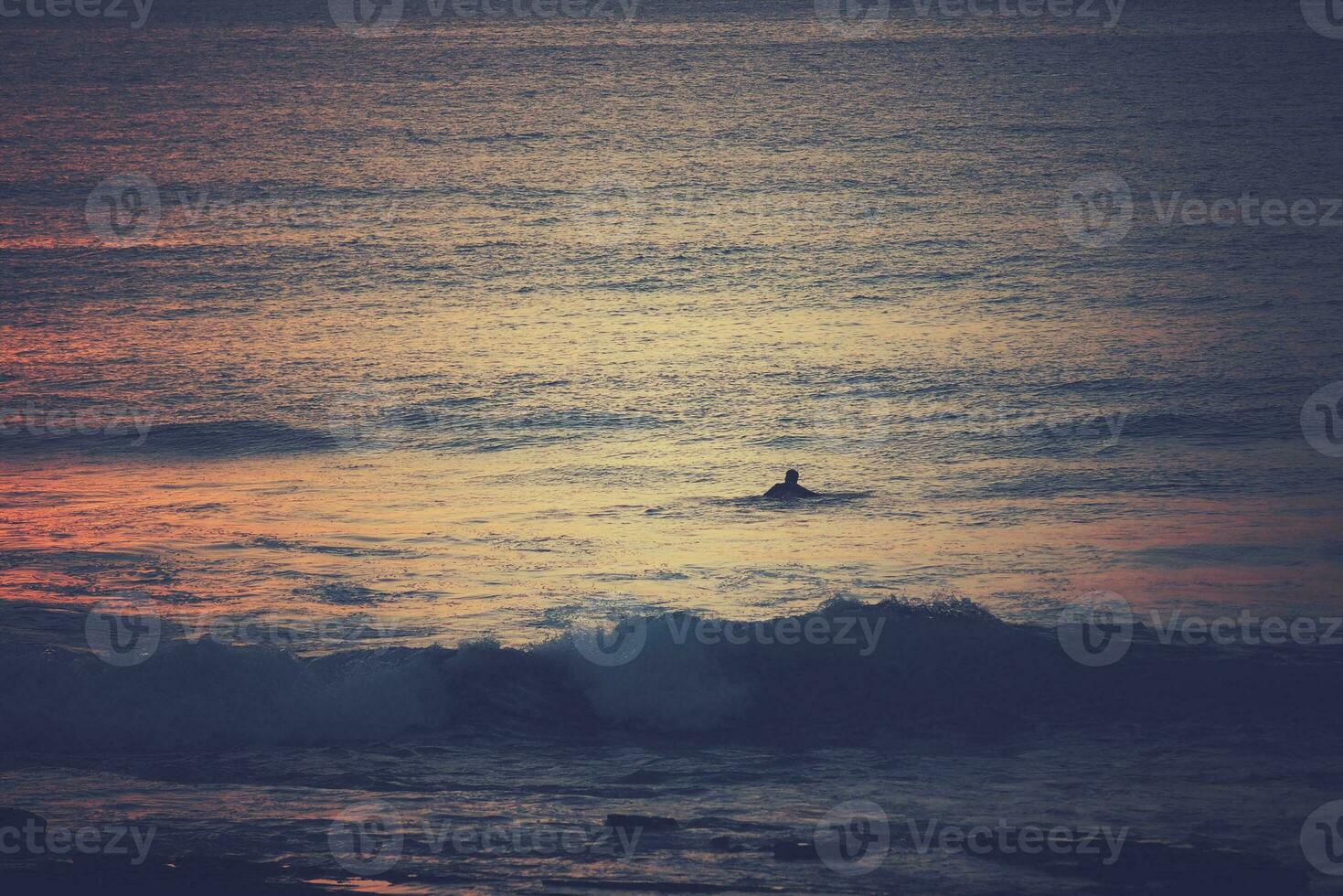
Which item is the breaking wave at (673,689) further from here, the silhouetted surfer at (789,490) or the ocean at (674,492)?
the silhouetted surfer at (789,490)

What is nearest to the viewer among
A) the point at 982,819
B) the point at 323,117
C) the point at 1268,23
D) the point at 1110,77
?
Answer: the point at 982,819

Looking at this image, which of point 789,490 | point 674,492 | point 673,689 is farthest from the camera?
point 674,492

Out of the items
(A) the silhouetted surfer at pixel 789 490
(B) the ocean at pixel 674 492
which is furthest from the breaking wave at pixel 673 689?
(A) the silhouetted surfer at pixel 789 490

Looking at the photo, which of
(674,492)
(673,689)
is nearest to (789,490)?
(674,492)

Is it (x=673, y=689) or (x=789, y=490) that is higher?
(x=789, y=490)

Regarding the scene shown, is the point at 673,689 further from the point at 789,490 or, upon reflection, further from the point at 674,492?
the point at 674,492

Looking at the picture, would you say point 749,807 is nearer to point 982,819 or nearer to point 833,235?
point 982,819

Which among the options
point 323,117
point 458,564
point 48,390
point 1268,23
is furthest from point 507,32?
point 458,564

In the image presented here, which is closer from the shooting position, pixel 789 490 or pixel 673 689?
pixel 673 689

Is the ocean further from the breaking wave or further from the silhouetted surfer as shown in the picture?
the silhouetted surfer
